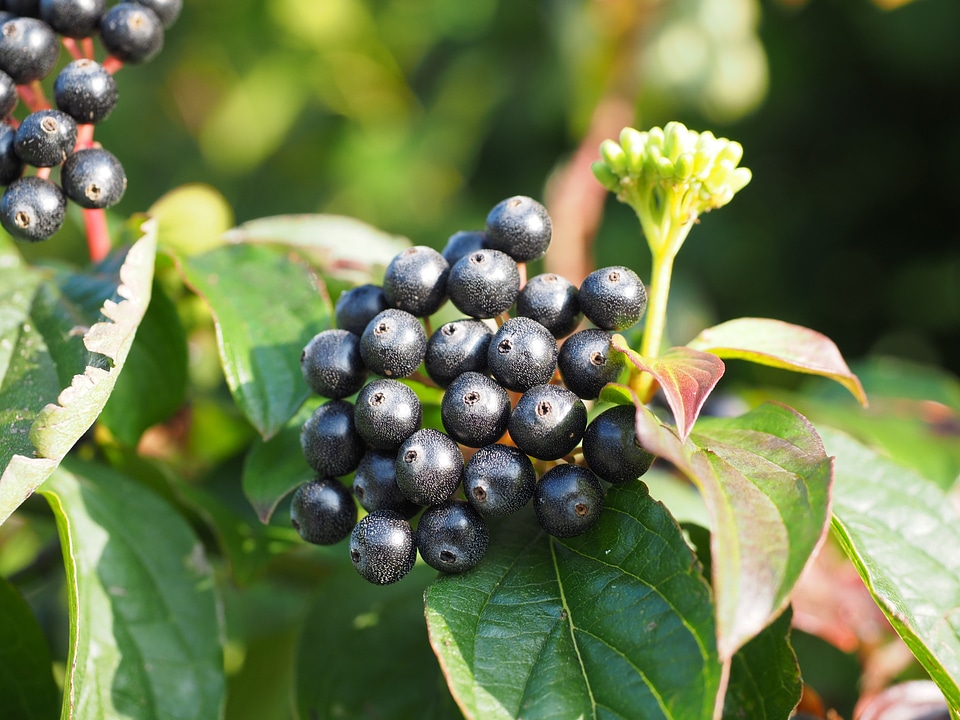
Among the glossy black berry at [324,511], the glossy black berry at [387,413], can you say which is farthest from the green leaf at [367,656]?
the glossy black berry at [387,413]

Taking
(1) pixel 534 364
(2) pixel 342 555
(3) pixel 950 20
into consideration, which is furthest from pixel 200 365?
(3) pixel 950 20

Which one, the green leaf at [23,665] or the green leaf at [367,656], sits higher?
the green leaf at [23,665]

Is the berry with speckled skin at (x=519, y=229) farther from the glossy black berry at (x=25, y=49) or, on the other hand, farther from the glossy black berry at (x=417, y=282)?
the glossy black berry at (x=25, y=49)

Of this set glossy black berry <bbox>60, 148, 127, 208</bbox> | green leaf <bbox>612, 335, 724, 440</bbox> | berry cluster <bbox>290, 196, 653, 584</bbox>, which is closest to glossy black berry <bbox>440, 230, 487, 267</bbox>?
berry cluster <bbox>290, 196, 653, 584</bbox>

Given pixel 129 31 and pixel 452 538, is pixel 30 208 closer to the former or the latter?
pixel 129 31

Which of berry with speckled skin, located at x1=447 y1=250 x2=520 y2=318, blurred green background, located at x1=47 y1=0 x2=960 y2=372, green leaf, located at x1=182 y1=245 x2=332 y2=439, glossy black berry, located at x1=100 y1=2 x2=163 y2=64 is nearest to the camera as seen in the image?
berry with speckled skin, located at x1=447 y1=250 x2=520 y2=318

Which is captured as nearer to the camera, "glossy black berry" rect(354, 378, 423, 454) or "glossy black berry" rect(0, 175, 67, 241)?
"glossy black berry" rect(354, 378, 423, 454)

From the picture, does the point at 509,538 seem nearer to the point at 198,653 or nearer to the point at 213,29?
the point at 198,653

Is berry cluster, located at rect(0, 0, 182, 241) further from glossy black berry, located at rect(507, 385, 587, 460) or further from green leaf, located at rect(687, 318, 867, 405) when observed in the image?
green leaf, located at rect(687, 318, 867, 405)
